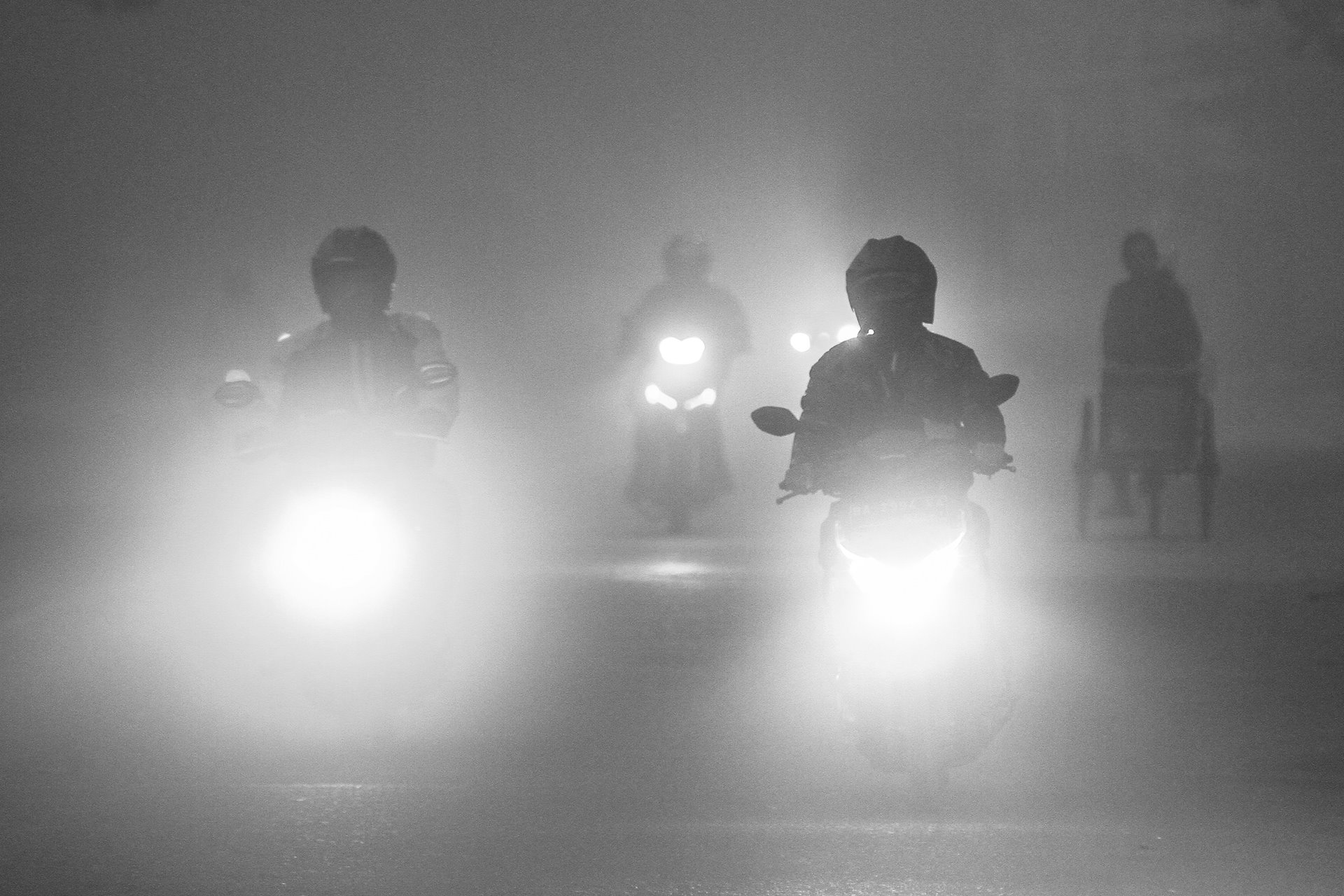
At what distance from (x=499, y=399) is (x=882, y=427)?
28.4 m

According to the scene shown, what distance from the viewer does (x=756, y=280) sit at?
34.4 m

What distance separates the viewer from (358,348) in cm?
872

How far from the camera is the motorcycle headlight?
8.20m

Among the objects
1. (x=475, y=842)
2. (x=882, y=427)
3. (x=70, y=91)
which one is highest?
(x=70, y=91)

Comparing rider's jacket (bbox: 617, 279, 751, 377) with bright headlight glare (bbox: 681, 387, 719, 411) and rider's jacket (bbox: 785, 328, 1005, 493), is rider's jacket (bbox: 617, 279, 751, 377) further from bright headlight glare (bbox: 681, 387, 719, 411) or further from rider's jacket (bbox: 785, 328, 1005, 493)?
rider's jacket (bbox: 785, 328, 1005, 493)

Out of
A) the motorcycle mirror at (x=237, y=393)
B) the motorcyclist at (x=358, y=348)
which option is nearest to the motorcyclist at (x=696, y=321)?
the motorcyclist at (x=358, y=348)

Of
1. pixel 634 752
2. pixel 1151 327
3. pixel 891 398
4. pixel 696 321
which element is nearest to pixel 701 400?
pixel 696 321

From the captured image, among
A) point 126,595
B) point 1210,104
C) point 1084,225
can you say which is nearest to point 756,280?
point 1084,225

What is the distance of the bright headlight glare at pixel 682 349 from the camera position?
15000mm

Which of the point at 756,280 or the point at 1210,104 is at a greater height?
the point at 1210,104

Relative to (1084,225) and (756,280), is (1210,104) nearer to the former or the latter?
(1084,225)

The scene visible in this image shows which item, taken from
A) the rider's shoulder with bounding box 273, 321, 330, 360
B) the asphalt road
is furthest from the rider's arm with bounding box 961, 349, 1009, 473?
the rider's shoulder with bounding box 273, 321, 330, 360

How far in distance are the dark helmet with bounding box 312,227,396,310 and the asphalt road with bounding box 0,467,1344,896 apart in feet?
4.74

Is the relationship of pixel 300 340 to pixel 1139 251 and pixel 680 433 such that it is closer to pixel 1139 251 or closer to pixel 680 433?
pixel 680 433
